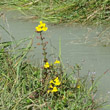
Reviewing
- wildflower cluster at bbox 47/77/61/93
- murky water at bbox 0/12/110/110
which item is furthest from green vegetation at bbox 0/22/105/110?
murky water at bbox 0/12/110/110

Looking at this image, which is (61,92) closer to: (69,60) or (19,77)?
(19,77)

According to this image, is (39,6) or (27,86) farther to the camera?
(39,6)

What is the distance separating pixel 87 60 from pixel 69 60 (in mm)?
161

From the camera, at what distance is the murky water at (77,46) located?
306 cm

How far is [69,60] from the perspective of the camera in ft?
10.6

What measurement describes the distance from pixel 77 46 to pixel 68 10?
1236 millimetres

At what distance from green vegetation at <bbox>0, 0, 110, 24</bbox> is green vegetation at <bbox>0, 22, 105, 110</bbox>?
62.4 inches

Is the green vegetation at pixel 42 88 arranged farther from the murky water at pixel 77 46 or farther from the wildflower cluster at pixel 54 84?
the murky water at pixel 77 46

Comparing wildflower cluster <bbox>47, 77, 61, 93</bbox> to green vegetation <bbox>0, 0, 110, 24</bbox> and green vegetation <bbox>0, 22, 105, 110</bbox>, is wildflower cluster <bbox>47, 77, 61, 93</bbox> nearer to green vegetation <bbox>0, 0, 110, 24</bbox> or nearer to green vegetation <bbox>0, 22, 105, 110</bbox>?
green vegetation <bbox>0, 22, 105, 110</bbox>

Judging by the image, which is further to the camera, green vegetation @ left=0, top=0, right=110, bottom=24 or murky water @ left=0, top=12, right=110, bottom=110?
green vegetation @ left=0, top=0, right=110, bottom=24

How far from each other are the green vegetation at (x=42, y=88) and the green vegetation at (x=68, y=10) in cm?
158

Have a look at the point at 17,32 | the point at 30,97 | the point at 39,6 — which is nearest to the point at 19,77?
the point at 30,97

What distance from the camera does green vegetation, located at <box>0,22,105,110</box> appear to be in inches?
95.8

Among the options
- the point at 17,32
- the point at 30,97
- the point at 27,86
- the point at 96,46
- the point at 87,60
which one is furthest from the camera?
the point at 17,32
